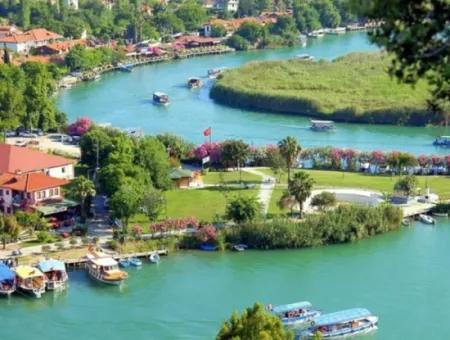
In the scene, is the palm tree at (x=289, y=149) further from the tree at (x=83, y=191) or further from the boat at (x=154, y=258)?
the boat at (x=154, y=258)

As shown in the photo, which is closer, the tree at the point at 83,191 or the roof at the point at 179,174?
the tree at the point at 83,191

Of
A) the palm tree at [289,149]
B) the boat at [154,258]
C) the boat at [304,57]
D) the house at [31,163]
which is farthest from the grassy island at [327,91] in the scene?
the boat at [154,258]

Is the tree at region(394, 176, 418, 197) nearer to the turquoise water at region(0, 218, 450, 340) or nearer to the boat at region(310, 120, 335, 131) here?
the turquoise water at region(0, 218, 450, 340)

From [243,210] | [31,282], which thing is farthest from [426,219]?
[31,282]

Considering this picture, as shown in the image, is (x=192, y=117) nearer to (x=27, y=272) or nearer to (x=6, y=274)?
(x=27, y=272)

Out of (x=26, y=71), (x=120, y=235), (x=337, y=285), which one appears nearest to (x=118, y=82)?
(x=26, y=71)
